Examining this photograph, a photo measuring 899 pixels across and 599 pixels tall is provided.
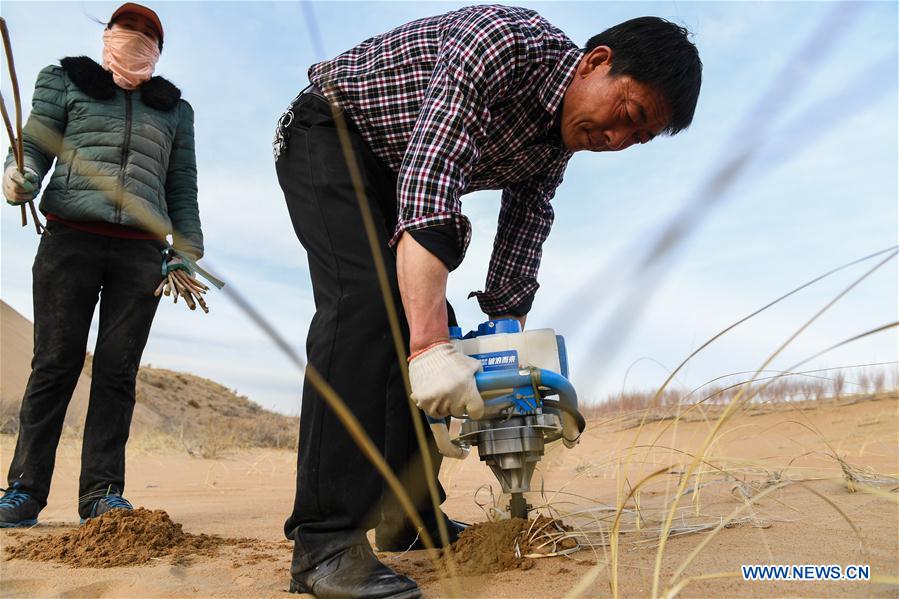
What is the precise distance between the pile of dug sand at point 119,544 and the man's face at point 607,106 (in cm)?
175

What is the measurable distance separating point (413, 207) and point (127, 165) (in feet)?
5.99

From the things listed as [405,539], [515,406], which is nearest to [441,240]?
[515,406]

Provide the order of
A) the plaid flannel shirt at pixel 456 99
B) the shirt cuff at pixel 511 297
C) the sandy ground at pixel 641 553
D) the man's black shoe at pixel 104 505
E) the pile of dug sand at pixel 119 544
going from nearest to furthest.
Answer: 1. the sandy ground at pixel 641 553
2. the plaid flannel shirt at pixel 456 99
3. the pile of dug sand at pixel 119 544
4. the shirt cuff at pixel 511 297
5. the man's black shoe at pixel 104 505

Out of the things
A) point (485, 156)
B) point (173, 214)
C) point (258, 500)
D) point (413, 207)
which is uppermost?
point (173, 214)

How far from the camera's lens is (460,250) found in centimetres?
154

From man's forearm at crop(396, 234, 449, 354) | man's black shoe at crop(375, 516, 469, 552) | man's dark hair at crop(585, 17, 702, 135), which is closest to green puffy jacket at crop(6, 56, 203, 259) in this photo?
man's black shoe at crop(375, 516, 469, 552)

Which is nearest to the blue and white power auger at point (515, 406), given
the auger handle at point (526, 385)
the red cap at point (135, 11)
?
the auger handle at point (526, 385)

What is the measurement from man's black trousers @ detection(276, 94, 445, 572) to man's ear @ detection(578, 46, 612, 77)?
63 cm

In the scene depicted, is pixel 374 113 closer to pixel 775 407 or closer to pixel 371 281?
pixel 371 281

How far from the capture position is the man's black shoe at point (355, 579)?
1.46 meters

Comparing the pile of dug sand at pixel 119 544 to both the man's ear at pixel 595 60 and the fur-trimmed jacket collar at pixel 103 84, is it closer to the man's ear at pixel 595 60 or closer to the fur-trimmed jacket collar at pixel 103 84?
the fur-trimmed jacket collar at pixel 103 84

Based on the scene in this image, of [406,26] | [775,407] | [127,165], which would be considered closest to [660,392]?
[406,26]

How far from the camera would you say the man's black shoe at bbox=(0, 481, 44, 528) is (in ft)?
8.39

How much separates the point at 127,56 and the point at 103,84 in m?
0.18
